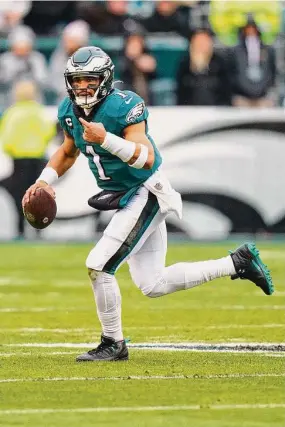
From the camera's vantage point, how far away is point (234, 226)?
14547mm

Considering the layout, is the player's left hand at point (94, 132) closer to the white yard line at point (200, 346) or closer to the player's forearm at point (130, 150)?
the player's forearm at point (130, 150)

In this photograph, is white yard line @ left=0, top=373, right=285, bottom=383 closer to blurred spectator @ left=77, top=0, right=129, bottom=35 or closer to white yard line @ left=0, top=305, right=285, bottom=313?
white yard line @ left=0, top=305, right=285, bottom=313

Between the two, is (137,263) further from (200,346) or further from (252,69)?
(252,69)

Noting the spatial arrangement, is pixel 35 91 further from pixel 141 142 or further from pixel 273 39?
pixel 141 142

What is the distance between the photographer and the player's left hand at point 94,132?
21.5 ft

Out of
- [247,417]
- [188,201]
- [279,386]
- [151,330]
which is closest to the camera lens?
[247,417]

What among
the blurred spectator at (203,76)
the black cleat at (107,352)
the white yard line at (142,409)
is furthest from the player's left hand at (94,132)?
the blurred spectator at (203,76)

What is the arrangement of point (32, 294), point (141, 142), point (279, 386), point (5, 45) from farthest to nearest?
1. point (5, 45)
2. point (32, 294)
3. point (141, 142)
4. point (279, 386)

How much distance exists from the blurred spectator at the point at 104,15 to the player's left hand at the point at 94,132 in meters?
9.05

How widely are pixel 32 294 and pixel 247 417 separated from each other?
5.23 m

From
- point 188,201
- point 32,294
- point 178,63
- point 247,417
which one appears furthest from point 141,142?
point 178,63

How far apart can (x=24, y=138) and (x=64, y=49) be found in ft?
4.08

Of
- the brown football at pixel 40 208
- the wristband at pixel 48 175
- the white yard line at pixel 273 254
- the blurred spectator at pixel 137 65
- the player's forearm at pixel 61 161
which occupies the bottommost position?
the white yard line at pixel 273 254

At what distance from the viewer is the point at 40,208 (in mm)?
6957
